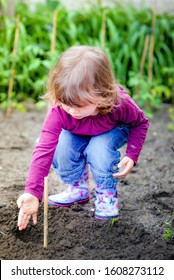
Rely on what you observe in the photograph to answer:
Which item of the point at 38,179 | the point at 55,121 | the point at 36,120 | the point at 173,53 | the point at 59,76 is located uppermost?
the point at 59,76

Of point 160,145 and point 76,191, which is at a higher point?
point 76,191

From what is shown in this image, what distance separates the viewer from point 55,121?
8.46 ft

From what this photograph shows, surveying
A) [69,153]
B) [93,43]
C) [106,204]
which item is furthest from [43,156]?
[93,43]

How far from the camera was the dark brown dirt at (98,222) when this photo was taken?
238 centimetres

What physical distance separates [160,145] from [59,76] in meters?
2.15

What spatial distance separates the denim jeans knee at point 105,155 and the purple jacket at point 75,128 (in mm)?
40

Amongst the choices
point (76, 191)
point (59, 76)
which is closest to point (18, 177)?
point (76, 191)

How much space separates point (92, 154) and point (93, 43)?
2988mm

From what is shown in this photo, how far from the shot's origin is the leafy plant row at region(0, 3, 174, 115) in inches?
202

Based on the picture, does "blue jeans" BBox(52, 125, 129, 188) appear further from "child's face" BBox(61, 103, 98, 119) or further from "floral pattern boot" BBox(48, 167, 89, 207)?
"child's face" BBox(61, 103, 98, 119)

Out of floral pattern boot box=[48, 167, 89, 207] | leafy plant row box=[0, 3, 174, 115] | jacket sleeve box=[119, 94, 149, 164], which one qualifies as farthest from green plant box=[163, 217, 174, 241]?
leafy plant row box=[0, 3, 174, 115]

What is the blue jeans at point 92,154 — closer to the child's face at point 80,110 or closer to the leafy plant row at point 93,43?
the child's face at point 80,110
